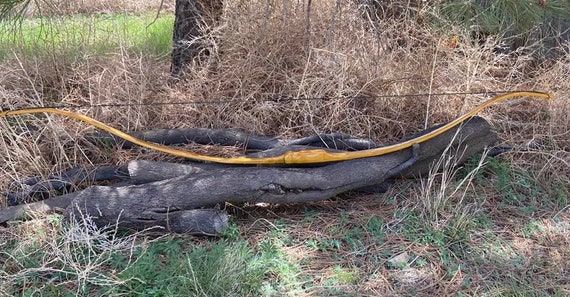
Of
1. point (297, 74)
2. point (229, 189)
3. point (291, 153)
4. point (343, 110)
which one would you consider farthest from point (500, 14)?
point (229, 189)

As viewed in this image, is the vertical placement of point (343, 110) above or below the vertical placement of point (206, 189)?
above

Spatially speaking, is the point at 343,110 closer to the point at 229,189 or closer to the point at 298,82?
the point at 298,82

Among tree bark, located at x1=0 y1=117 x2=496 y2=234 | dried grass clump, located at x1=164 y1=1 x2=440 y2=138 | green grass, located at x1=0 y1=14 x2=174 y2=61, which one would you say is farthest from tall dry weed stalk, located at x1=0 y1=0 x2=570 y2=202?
tree bark, located at x1=0 y1=117 x2=496 y2=234

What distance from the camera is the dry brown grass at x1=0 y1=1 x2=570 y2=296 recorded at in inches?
109

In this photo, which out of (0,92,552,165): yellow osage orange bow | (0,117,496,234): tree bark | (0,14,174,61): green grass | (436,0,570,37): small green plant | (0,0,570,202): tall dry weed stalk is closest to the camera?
(0,117,496,234): tree bark

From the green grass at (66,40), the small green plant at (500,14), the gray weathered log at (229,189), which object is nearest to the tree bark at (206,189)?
the gray weathered log at (229,189)

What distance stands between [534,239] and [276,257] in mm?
1343

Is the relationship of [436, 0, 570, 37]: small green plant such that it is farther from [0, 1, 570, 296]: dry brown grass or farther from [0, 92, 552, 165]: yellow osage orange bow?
[0, 92, 552, 165]: yellow osage orange bow

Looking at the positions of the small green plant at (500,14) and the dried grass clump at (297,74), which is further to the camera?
the dried grass clump at (297,74)

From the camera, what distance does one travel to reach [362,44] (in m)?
4.12

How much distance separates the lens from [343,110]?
3725 mm

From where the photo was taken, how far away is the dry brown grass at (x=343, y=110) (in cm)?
276

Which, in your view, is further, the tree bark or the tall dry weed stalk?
the tall dry weed stalk

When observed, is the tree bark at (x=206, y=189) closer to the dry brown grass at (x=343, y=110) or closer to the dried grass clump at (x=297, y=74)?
the dry brown grass at (x=343, y=110)
